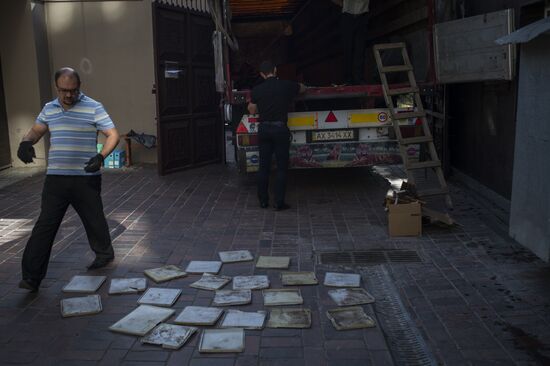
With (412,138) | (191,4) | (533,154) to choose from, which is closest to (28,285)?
(533,154)

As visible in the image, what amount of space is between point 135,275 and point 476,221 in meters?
3.83

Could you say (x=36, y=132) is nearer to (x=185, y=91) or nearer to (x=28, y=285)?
(x=28, y=285)

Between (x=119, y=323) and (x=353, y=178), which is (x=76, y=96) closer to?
(x=119, y=323)

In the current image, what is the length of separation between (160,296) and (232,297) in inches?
22.4

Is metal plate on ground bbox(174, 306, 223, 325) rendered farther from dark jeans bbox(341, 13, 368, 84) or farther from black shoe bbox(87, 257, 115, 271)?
dark jeans bbox(341, 13, 368, 84)

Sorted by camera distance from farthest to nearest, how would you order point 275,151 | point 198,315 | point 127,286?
point 275,151 → point 127,286 → point 198,315

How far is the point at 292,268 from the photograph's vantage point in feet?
17.9

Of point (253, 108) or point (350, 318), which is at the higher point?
point (253, 108)

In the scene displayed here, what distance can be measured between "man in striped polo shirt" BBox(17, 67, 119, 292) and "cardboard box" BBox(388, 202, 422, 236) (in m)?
2.91

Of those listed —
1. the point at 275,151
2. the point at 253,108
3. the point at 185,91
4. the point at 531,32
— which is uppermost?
the point at 531,32

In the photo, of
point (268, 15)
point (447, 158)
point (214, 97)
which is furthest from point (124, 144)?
point (447, 158)

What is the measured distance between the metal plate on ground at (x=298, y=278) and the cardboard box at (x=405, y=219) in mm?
1448

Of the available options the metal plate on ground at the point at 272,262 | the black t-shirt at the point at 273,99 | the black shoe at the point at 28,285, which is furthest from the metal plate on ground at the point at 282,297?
the black t-shirt at the point at 273,99

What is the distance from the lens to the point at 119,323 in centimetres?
425
